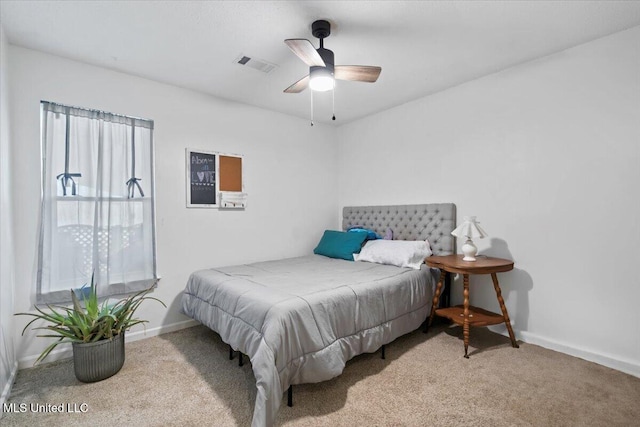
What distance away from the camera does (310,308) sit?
6.29 ft

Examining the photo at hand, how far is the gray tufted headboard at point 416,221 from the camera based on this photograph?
3.19 meters

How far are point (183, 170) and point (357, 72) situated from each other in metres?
2.05

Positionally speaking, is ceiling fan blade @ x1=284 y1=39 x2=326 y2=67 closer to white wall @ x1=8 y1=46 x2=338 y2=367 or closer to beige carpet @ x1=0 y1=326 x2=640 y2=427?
white wall @ x1=8 y1=46 x2=338 y2=367

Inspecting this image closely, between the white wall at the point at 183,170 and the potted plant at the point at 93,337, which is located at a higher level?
the white wall at the point at 183,170

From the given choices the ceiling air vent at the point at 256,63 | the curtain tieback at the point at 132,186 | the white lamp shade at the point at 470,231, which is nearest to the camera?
the ceiling air vent at the point at 256,63

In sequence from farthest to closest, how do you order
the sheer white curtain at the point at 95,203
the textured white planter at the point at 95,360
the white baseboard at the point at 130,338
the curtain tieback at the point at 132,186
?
the curtain tieback at the point at 132,186, the sheer white curtain at the point at 95,203, the white baseboard at the point at 130,338, the textured white planter at the point at 95,360

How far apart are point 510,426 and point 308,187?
3.26 metres

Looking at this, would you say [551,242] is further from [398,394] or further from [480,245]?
[398,394]

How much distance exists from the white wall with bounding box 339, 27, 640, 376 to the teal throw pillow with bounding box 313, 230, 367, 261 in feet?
3.39

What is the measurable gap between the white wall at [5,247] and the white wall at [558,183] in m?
3.72

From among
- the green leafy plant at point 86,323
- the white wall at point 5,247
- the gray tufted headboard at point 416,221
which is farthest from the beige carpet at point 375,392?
the gray tufted headboard at point 416,221

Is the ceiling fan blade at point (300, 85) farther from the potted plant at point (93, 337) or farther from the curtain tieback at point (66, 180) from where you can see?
the potted plant at point (93, 337)

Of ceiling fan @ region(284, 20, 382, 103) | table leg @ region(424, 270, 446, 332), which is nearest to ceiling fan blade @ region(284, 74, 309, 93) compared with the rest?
ceiling fan @ region(284, 20, 382, 103)

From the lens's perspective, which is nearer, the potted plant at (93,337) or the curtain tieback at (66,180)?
the potted plant at (93,337)
